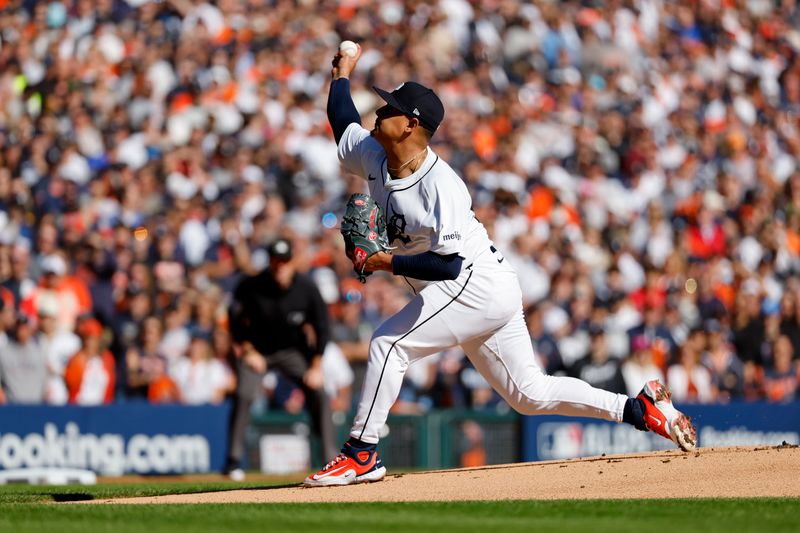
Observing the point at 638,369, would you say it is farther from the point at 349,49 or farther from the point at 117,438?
the point at 349,49

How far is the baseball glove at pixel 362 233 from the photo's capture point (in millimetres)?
7285

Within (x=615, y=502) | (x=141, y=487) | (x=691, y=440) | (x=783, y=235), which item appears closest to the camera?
(x=615, y=502)

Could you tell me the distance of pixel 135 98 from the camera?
17.9 m

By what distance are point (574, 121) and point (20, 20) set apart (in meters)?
8.07

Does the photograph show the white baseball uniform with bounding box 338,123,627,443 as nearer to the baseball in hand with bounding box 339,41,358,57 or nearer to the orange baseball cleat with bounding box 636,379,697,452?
the orange baseball cleat with bounding box 636,379,697,452

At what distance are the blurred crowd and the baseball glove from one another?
6610mm

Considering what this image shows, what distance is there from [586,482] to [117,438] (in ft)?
21.9

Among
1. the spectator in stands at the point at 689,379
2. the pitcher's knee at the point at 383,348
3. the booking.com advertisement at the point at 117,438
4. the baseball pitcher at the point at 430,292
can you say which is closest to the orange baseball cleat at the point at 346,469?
the baseball pitcher at the point at 430,292

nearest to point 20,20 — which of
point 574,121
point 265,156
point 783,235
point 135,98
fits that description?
point 135,98

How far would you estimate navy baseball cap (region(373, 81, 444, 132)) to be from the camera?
24.8 ft

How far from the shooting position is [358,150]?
311 inches

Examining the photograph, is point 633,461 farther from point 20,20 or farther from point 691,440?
point 20,20

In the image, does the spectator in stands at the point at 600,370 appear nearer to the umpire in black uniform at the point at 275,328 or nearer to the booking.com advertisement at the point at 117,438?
the umpire in black uniform at the point at 275,328

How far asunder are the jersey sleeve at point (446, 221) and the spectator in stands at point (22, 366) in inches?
279
